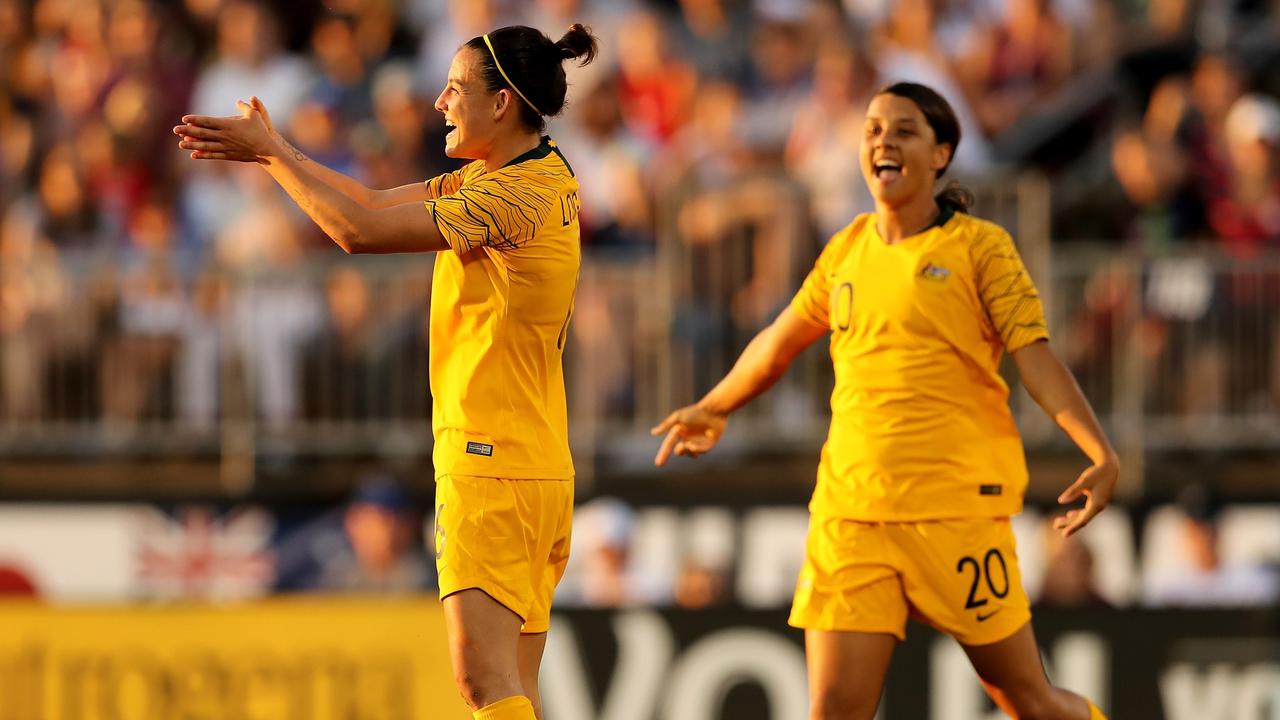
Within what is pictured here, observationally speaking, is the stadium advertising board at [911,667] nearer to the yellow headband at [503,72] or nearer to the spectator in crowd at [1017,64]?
the spectator in crowd at [1017,64]

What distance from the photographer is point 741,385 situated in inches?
279

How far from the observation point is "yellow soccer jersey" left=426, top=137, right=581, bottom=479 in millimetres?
5832

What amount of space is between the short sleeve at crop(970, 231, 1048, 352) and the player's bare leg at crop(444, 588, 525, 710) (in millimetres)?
1927

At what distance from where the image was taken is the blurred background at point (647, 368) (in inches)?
398

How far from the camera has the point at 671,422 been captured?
707cm

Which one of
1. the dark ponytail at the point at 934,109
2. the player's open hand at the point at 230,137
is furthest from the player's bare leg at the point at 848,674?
the player's open hand at the point at 230,137

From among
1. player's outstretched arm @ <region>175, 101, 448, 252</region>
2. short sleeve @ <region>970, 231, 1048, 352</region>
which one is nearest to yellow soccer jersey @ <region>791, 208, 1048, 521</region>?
short sleeve @ <region>970, 231, 1048, 352</region>

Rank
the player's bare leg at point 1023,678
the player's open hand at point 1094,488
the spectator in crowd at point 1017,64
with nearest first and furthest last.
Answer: the player's open hand at point 1094,488 < the player's bare leg at point 1023,678 < the spectator in crowd at point 1017,64

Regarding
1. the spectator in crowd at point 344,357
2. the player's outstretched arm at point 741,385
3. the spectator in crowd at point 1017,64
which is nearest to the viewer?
the player's outstretched arm at point 741,385

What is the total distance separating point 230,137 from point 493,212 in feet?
2.56

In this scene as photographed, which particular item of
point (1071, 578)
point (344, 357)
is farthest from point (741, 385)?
point (344, 357)

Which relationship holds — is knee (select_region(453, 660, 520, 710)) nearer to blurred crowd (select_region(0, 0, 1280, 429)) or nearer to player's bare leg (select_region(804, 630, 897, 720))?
player's bare leg (select_region(804, 630, 897, 720))

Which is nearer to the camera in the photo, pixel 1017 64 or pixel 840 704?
pixel 840 704

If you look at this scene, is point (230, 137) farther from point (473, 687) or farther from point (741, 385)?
point (741, 385)
